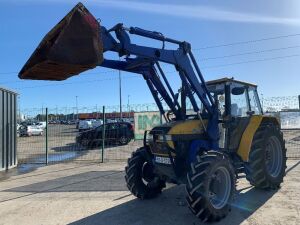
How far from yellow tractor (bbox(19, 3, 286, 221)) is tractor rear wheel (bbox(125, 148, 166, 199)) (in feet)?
0.07

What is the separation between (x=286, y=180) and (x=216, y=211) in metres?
4.05

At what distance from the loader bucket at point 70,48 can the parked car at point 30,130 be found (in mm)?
32790

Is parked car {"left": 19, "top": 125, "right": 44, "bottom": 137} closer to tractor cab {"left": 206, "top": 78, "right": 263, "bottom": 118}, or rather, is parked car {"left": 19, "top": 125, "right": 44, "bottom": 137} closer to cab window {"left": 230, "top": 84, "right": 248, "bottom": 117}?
tractor cab {"left": 206, "top": 78, "right": 263, "bottom": 118}

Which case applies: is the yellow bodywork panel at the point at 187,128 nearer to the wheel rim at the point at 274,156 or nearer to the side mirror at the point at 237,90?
the side mirror at the point at 237,90

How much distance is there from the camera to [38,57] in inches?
226

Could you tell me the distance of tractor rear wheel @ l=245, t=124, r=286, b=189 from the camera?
8.38 metres

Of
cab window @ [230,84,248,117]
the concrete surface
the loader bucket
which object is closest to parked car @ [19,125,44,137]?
the concrete surface

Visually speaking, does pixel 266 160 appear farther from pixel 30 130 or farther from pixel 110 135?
pixel 30 130

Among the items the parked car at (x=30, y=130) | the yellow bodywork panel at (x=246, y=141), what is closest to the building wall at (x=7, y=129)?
the yellow bodywork panel at (x=246, y=141)

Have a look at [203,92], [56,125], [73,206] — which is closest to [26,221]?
[73,206]

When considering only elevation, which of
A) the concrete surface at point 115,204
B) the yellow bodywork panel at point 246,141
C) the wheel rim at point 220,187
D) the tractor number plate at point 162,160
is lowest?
the concrete surface at point 115,204

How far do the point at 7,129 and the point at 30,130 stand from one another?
78.3ft

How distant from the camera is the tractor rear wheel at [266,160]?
27.5ft

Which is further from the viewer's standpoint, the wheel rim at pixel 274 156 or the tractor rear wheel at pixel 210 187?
the wheel rim at pixel 274 156
